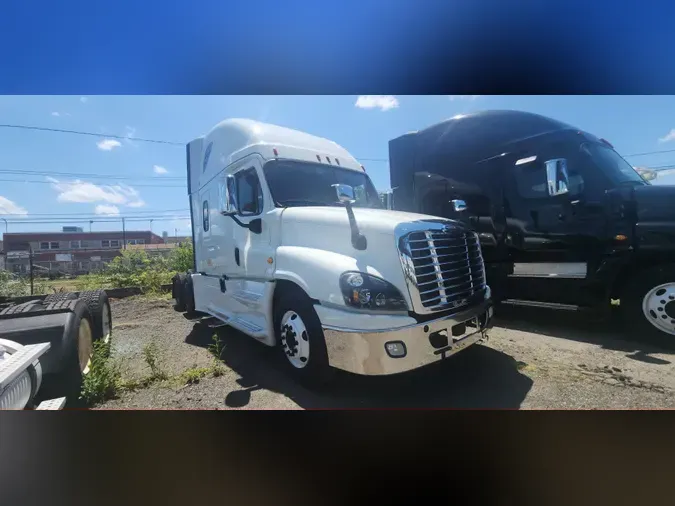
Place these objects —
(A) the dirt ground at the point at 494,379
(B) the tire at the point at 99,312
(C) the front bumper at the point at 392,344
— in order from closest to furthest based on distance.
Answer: (C) the front bumper at the point at 392,344, (A) the dirt ground at the point at 494,379, (B) the tire at the point at 99,312

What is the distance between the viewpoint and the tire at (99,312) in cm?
232

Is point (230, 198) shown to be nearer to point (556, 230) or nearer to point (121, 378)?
point (121, 378)

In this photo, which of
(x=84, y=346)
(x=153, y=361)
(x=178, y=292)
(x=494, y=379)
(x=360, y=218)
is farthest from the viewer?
(x=178, y=292)

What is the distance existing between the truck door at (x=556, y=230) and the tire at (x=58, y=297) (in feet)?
9.81

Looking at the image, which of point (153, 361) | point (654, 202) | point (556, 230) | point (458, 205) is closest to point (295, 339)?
point (153, 361)

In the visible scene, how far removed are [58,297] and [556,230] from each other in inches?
135

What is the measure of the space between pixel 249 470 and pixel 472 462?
136 cm

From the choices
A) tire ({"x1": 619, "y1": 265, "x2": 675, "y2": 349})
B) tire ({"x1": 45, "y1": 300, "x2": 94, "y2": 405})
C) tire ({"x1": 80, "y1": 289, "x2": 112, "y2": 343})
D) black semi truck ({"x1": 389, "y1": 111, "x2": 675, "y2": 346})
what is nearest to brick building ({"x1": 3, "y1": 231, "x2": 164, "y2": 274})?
tire ({"x1": 80, "y1": 289, "x2": 112, "y2": 343})

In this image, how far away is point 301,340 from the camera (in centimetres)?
206

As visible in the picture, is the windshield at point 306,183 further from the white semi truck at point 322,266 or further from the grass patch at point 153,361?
the grass patch at point 153,361

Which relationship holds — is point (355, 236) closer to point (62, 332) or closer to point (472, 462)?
point (472, 462)

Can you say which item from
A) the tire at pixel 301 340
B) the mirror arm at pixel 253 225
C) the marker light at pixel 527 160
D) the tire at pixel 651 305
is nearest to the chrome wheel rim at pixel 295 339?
the tire at pixel 301 340

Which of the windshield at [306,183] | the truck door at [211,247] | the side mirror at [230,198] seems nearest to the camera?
the windshield at [306,183]

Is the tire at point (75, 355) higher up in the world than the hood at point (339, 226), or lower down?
lower down
